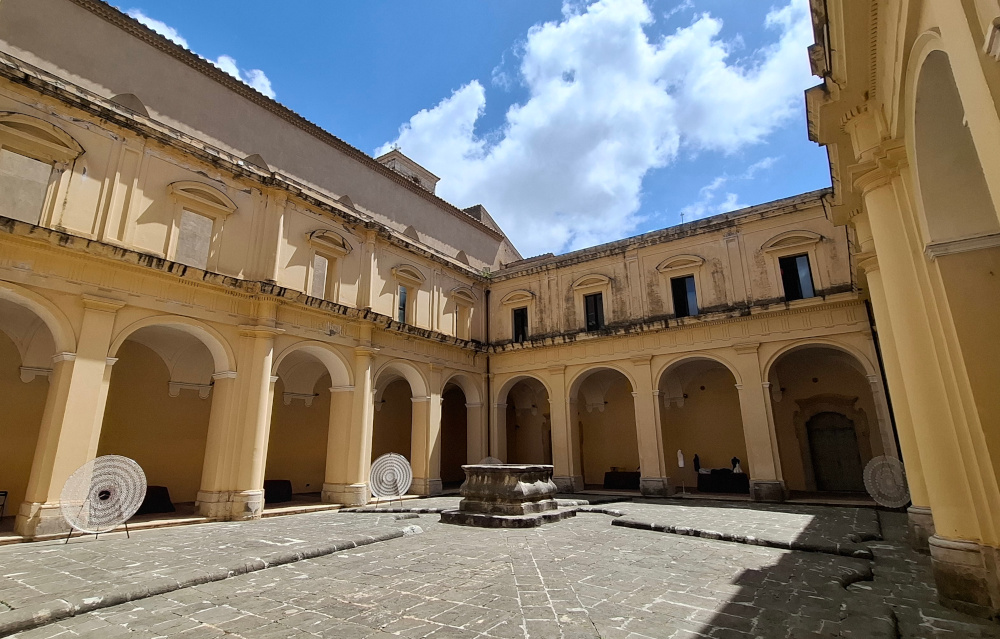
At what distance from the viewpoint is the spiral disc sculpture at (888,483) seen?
36.1 ft

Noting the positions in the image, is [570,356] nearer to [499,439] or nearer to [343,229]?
[499,439]

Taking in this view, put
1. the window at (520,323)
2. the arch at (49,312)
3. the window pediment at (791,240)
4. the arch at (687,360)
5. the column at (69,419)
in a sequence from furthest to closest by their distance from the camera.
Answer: the window at (520,323)
the arch at (687,360)
the window pediment at (791,240)
the arch at (49,312)
the column at (69,419)

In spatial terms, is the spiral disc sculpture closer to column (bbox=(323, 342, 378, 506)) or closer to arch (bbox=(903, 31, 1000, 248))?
arch (bbox=(903, 31, 1000, 248))

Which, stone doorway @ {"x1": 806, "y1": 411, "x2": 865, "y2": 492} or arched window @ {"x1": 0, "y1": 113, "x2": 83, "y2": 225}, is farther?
stone doorway @ {"x1": 806, "y1": 411, "x2": 865, "y2": 492}

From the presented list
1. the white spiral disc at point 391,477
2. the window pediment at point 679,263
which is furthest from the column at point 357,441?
the window pediment at point 679,263

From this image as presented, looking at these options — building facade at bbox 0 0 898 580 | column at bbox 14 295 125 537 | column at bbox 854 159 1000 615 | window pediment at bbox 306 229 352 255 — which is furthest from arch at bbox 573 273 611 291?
column at bbox 14 295 125 537

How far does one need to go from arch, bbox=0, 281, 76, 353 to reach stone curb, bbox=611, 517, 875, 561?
34.9 feet

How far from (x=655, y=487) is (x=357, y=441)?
28.9ft

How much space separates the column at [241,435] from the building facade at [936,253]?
11616mm

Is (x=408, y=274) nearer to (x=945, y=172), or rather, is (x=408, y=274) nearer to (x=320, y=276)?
(x=320, y=276)

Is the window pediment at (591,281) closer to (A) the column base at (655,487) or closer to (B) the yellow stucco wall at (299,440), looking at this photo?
(A) the column base at (655,487)

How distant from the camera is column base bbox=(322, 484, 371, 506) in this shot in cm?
1315

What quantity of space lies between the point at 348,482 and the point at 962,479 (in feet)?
40.5

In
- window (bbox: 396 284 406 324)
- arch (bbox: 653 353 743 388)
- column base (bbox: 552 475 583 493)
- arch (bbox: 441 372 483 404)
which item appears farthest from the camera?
arch (bbox: 441 372 483 404)
